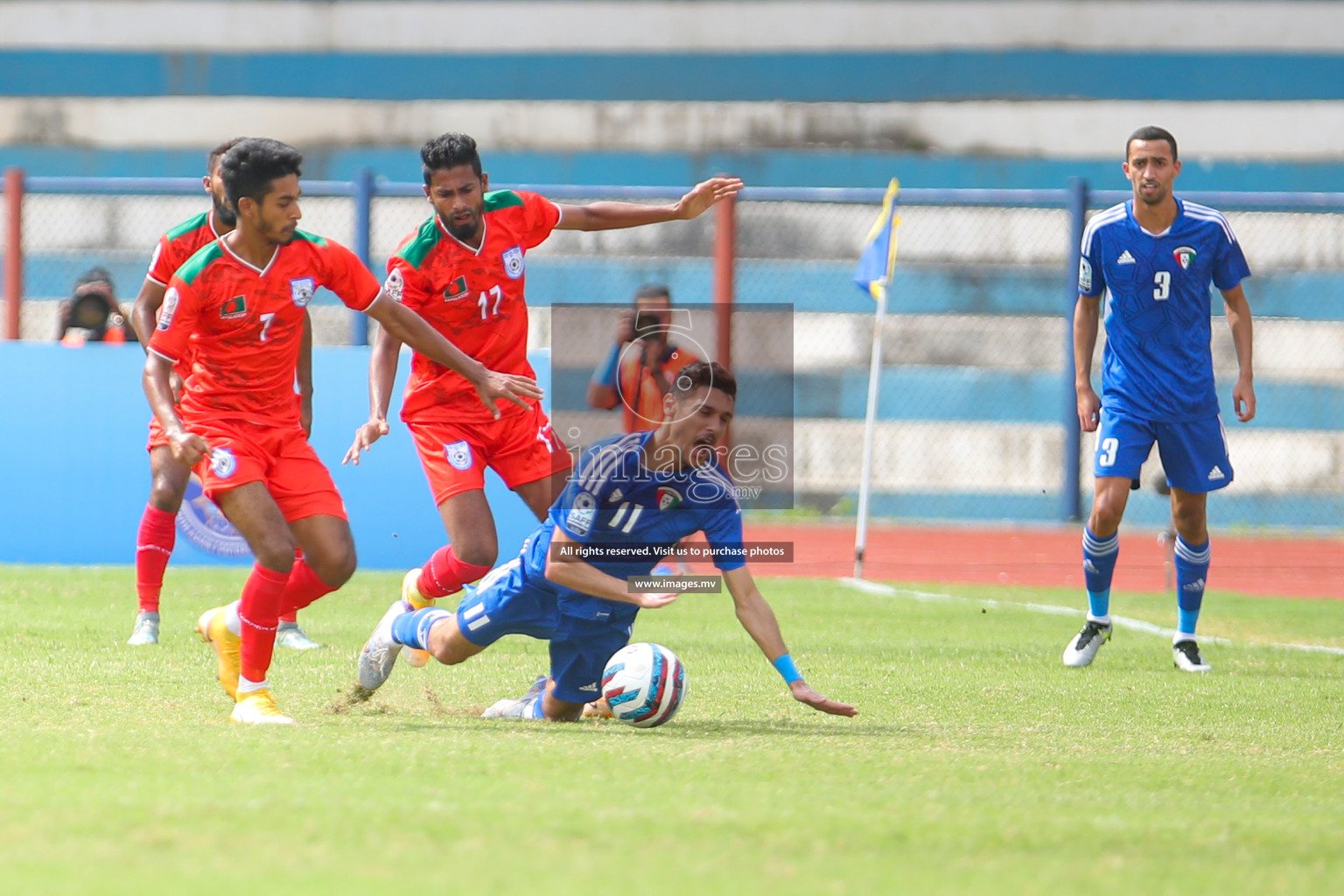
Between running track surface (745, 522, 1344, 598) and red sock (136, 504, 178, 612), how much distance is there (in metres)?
4.98

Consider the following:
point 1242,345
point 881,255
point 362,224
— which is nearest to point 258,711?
point 1242,345

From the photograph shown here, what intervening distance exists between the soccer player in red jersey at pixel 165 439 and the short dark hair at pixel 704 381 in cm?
178

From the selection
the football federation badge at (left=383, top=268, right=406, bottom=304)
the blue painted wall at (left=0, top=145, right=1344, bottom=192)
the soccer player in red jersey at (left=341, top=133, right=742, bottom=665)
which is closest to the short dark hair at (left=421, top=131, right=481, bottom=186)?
the soccer player in red jersey at (left=341, top=133, right=742, bottom=665)

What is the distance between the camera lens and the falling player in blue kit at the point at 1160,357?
7.70m

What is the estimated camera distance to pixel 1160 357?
774 cm

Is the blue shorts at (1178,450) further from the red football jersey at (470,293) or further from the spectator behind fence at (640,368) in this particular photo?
the spectator behind fence at (640,368)

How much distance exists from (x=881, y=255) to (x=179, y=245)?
20.7 ft

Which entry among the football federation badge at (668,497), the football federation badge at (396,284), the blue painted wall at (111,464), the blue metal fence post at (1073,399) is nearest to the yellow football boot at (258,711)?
the football federation badge at (668,497)

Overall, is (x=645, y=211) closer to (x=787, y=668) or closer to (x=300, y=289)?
(x=300, y=289)

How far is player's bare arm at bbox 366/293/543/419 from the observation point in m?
5.86

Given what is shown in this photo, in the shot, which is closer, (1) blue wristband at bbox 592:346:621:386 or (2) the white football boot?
(2) the white football boot

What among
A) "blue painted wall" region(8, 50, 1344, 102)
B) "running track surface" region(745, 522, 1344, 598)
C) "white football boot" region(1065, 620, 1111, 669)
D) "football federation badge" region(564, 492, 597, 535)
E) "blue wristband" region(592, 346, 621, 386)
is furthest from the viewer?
"blue painted wall" region(8, 50, 1344, 102)

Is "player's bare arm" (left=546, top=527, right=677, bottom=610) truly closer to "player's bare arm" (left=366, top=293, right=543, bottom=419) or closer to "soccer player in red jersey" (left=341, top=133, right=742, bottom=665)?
"player's bare arm" (left=366, top=293, right=543, bottom=419)

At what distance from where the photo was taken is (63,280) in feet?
58.3
